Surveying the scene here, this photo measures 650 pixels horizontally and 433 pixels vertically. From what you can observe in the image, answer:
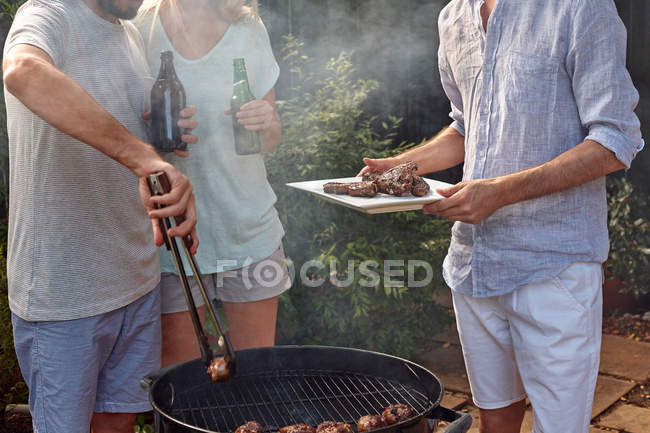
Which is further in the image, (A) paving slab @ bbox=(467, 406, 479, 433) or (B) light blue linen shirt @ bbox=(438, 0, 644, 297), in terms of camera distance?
(A) paving slab @ bbox=(467, 406, 479, 433)

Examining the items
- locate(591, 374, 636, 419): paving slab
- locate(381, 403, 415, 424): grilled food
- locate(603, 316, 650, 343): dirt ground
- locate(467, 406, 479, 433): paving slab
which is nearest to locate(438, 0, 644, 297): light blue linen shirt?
locate(381, 403, 415, 424): grilled food

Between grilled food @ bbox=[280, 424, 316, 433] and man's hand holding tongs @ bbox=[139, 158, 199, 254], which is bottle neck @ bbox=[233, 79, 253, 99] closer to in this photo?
man's hand holding tongs @ bbox=[139, 158, 199, 254]

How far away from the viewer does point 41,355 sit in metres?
1.99

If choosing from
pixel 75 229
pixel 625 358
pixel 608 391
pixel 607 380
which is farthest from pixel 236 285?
pixel 625 358

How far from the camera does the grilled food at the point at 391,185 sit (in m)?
2.10

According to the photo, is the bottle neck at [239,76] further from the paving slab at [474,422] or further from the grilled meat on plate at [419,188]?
the paving slab at [474,422]

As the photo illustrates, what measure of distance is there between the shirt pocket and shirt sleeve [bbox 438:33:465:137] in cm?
40

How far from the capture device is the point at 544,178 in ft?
6.28

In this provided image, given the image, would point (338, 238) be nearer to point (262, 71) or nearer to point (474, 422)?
point (474, 422)

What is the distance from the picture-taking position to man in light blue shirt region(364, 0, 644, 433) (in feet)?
6.15

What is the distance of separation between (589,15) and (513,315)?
0.97 m

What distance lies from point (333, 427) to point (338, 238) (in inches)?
85.5

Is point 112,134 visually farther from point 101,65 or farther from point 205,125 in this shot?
point 205,125

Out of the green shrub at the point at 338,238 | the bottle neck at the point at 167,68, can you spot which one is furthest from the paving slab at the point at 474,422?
the bottle neck at the point at 167,68
